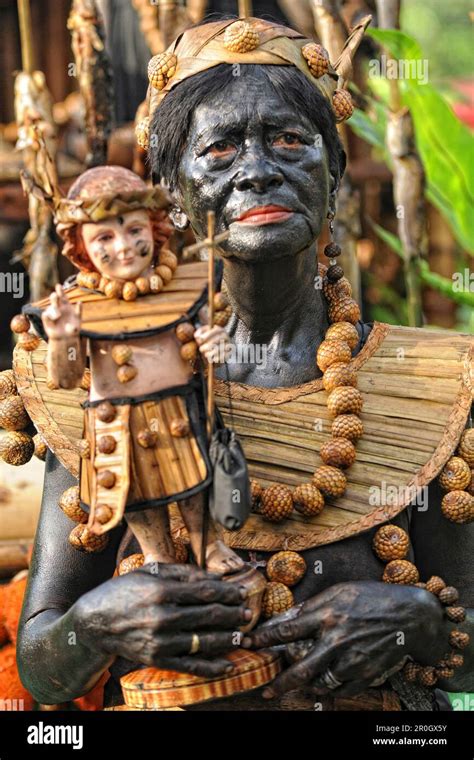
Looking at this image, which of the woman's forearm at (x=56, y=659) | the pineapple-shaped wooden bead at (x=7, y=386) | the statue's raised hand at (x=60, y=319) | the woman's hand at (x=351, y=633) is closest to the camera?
the statue's raised hand at (x=60, y=319)

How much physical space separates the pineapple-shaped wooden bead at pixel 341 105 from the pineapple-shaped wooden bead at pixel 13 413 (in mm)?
985

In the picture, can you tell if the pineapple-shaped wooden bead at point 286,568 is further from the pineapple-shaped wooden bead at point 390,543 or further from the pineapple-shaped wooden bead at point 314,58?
the pineapple-shaped wooden bead at point 314,58

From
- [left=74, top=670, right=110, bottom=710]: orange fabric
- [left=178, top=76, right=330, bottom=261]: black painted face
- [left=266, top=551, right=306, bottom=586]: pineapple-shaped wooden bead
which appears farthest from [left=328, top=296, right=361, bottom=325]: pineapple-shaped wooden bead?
[left=74, top=670, right=110, bottom=710]: orange fabric

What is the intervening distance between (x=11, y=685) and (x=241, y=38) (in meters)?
1.81

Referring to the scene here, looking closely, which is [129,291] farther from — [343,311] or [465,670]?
[465,670]

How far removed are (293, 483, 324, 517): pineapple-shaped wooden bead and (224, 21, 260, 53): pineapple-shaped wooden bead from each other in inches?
38.0

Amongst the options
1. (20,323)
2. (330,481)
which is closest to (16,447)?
(20,323)

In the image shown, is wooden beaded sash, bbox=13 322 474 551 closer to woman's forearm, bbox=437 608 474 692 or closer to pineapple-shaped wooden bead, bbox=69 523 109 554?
pineapple-shaped wooden bead, bbox=69 523 109 554

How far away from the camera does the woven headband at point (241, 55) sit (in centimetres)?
342

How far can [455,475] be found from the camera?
11.3 ft

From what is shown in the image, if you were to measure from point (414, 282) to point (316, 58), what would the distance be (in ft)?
6.85

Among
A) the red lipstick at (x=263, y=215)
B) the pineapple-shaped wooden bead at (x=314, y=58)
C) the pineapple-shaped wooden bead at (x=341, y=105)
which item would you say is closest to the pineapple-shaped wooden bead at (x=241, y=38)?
the pineapple-shaped wooden bead at (x=314, y=58)

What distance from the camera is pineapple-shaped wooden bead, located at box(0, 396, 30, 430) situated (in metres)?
3.47
